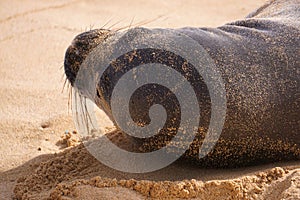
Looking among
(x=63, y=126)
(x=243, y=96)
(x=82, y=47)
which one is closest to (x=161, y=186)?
(x=243, y=96)

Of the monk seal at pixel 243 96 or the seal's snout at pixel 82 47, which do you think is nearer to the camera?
the monk seal at pixel 243 96

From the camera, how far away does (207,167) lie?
8.39ft

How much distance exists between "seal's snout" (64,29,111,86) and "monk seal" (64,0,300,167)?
16 cm

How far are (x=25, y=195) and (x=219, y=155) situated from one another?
0.85 metres

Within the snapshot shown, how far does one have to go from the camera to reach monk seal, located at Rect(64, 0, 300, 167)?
2.38m

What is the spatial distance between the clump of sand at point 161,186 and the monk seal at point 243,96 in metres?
0.12

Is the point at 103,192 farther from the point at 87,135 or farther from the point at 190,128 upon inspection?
the point at 87,135

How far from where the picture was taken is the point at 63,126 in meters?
3.49

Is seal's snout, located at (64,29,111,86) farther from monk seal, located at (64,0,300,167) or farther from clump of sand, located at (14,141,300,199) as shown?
clump of sand, located at (14,141,300,199)

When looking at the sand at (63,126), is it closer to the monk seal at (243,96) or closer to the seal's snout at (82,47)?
the monk seal at (243,96)

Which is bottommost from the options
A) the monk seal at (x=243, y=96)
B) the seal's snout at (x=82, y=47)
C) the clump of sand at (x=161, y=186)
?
the clump of sand at (x=161, y=186)

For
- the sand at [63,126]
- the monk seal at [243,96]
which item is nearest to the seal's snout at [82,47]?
the monk seal at [243,96]

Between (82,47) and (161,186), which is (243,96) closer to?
(161,186)

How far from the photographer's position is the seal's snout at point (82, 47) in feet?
8.70
